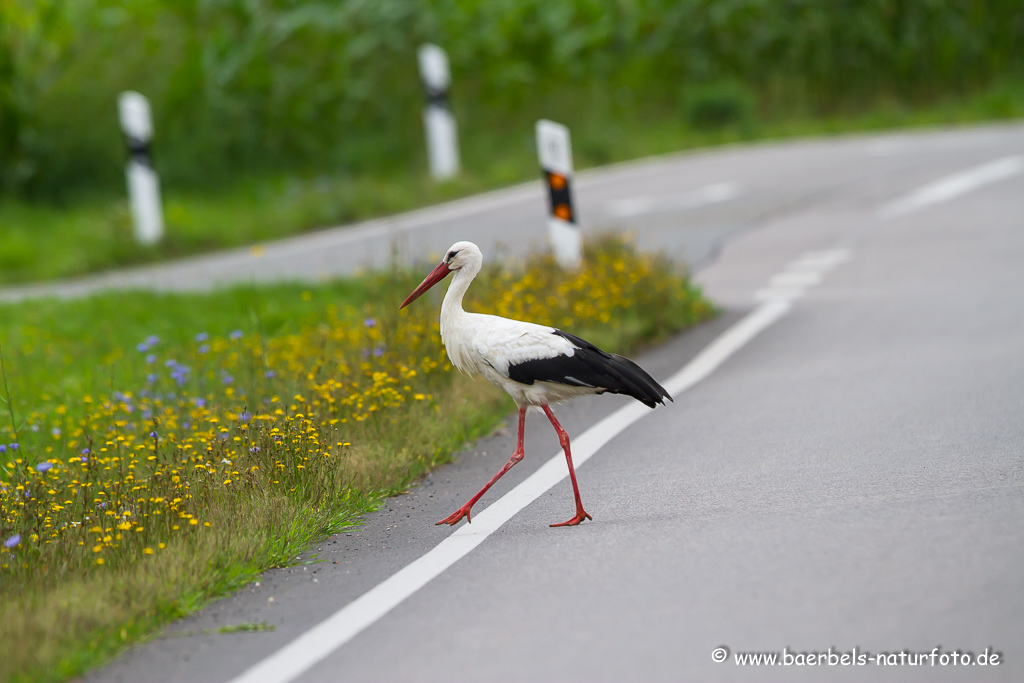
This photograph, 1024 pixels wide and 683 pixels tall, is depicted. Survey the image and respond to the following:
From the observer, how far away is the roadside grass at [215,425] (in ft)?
15.2

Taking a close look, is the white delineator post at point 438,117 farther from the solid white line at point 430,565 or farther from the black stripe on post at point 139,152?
the solid white line at point 430,565

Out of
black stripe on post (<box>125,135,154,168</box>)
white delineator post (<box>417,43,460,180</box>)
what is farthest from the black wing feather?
white delineator post (<box>417,43,460,180</box>)

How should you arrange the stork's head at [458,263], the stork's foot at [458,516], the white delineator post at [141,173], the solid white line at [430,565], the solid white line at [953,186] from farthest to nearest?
the white delineator post at [141,173], the solid white line at [953,186], the stork's head at [458,263], the stork's foot at [458,516], the solid white line at [430,565]

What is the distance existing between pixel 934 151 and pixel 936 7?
505cm

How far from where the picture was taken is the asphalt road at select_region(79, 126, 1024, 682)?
387 centimetres

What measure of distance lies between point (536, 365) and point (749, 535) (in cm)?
112

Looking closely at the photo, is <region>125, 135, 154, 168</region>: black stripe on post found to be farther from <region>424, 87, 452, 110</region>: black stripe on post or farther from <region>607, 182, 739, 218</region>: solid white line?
<region>607, 182, 739, 218</region>: solid white line

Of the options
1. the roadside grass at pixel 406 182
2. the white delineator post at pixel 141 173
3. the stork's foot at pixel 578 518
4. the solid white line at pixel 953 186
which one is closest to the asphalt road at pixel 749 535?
the stork's foot at pixel 578 518

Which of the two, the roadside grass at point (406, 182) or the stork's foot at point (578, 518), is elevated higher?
the roadside grass at point (406, 182)

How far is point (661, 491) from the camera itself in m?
5.59

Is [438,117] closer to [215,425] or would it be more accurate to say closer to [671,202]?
[671,202]

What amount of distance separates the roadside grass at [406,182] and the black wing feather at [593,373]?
10.2 metres

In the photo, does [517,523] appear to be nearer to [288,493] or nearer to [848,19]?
[288,493]

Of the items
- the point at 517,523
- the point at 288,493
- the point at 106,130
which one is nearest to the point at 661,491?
the point at 517,523
